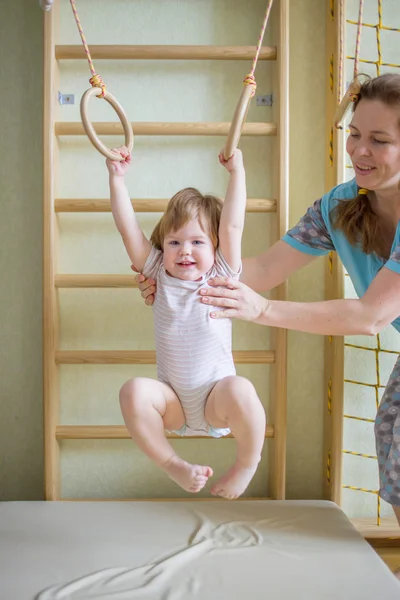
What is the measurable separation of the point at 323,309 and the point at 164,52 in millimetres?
1159

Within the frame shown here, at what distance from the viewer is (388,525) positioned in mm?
2594

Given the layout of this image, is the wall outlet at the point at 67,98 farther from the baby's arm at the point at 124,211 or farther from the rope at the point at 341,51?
the rope at the point at 341,51

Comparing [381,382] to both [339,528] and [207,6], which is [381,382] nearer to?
[339,528]

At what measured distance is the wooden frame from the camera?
2.41m

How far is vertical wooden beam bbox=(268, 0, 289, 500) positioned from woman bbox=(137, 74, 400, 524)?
0.16 m

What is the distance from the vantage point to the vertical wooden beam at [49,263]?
2.40 metres

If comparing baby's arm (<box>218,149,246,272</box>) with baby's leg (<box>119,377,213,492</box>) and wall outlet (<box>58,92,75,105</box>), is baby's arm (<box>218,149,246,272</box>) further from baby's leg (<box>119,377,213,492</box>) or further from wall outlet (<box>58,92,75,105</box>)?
wall outlet (<box>58,92,75,105</box>)

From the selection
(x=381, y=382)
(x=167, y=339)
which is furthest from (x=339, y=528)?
(x=167, y=339)

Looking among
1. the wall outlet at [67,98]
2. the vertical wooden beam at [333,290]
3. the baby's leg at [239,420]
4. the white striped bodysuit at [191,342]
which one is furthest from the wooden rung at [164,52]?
the baby's leg at [239,420]

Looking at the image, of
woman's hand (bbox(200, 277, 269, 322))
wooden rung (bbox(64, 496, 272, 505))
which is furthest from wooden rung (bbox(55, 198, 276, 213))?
wooden rung (bbox(64, 496, 272, 505))

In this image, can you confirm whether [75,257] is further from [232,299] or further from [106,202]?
[232,299]

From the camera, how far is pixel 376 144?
75.7 inches

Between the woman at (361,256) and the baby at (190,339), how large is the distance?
74 millimetres

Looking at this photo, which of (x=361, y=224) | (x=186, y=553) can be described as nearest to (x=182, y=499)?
(x=186, y=553)
